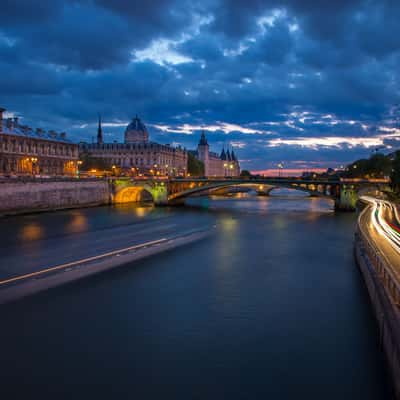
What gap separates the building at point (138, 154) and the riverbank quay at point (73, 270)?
104 m

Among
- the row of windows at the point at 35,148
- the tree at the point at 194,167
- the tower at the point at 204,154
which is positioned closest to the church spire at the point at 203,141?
the tower at the point at 204,154

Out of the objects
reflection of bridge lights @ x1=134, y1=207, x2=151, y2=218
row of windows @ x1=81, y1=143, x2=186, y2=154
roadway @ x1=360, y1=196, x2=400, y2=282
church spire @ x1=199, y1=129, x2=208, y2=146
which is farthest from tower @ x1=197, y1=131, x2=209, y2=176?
roadway @ x1=360, y1=196, x2=400, y2=282

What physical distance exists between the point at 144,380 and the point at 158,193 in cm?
5632

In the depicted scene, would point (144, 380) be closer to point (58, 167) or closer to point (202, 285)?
point (202, 285)

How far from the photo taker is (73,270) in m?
20.3

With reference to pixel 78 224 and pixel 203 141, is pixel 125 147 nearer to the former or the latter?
pixel 203 141

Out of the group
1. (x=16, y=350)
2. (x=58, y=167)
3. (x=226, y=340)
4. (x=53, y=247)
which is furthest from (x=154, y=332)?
(x=58, y=167)

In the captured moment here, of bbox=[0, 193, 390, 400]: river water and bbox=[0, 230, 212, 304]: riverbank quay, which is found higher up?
bbox=[0, 230, 212, 304]: riverbank quay

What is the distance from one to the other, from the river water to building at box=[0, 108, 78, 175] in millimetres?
54035

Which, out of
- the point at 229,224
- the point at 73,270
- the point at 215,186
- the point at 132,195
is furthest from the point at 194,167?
the point at 73,270

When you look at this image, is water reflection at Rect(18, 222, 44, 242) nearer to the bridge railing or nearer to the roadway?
the roadway

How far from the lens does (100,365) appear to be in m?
10.5

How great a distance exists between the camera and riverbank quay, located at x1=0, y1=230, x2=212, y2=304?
16.8 m

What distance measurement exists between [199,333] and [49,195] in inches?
1785
